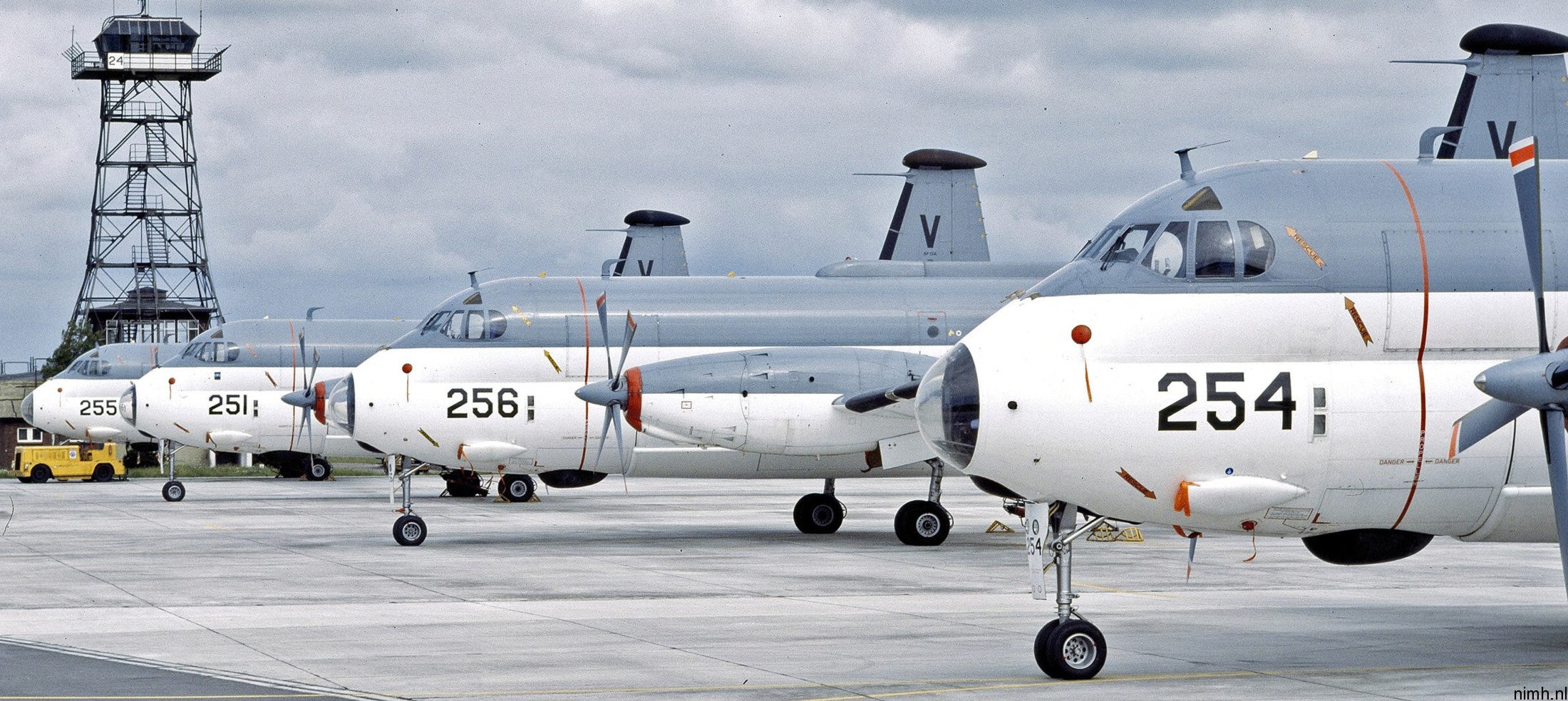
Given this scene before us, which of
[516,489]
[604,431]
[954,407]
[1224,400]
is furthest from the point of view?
[516,489]

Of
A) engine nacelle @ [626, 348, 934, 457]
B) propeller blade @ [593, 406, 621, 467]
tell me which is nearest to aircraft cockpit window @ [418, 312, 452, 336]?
propeller blade @ [593, 406, 621, 467]

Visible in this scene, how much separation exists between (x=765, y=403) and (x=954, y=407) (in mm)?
11792

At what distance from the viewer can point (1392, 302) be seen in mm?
12250

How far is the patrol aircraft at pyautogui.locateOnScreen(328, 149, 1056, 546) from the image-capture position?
24.1 meters

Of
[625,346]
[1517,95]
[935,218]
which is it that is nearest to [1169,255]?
[1517,95]

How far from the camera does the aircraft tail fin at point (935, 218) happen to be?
1275 inches

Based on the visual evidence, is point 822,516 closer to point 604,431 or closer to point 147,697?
point 604,431

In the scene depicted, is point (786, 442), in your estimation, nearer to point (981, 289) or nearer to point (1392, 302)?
point (981, 289)

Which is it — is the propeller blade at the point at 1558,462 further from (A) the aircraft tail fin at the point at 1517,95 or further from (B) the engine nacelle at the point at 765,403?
(B) the engine nacelle at the point at 765,403

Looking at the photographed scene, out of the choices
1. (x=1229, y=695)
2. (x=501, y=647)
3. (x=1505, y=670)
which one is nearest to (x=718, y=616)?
(x=501, y=647)

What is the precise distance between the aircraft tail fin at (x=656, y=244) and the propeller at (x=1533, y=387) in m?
33.2

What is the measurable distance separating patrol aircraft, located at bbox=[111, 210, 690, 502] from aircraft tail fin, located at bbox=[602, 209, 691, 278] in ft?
19.8

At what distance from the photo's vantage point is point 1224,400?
11.9m

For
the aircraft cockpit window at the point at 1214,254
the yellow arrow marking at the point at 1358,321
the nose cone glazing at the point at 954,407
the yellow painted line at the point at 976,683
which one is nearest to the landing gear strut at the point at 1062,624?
the yellow painted line at the point at 976,683
